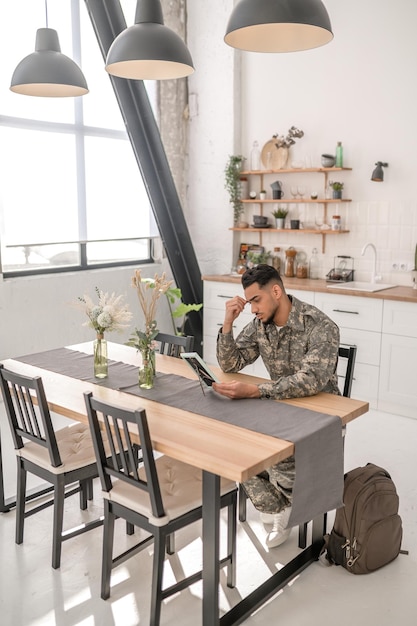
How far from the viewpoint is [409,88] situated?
199 inches

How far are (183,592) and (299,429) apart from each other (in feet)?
3.07

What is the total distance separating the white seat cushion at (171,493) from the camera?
95.4 inches

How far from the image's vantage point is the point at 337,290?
5.04 m

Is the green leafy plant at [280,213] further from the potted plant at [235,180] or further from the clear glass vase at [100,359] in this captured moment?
the clear glass vase at [100,359]

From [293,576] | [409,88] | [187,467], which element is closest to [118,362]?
[187,467]

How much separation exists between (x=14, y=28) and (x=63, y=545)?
165 inches

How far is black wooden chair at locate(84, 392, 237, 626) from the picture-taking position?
234 cm

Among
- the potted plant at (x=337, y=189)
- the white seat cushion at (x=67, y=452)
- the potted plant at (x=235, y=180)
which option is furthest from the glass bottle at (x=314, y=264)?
the white seat cushion at (x=67, y=452)

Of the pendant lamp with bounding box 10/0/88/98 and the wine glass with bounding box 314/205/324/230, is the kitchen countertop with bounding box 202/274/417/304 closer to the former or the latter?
the wine glass with bounding box 314/205/324/230

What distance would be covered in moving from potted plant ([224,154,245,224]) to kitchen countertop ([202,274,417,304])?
30.8 inches

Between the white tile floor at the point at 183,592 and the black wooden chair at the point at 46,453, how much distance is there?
119mm

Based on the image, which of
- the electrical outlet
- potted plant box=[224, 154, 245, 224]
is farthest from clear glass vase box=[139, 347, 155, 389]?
potted plant box=[224, 154, 245, 224]

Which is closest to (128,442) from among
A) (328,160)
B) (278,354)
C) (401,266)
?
(278,354)

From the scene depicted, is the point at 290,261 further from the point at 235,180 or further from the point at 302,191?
the point at 235,180
